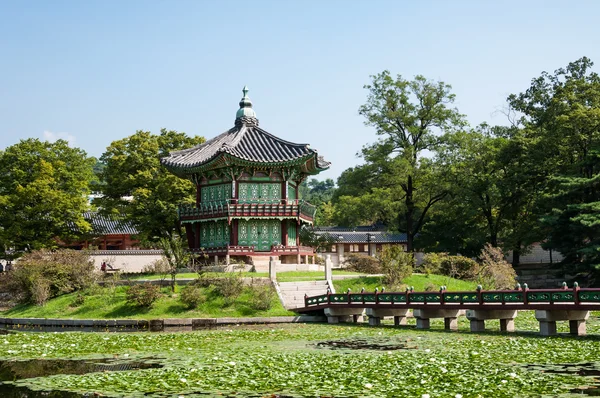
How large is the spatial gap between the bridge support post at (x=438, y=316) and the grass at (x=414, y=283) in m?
11.0

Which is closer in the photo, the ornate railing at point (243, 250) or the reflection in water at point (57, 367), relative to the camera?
the reflection in water at point (57, 367)

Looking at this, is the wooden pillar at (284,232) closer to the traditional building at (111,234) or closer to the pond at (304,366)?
the traditional building at (111,234)

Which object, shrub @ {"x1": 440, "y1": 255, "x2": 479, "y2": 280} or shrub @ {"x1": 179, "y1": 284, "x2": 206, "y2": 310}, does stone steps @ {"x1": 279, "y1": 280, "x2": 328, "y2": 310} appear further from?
shrub @ {"x1": 440, "y1": 255, "x2": 479, "y2": 280}

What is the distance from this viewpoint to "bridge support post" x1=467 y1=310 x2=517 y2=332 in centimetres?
2692

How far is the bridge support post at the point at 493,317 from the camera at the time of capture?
1060 inches

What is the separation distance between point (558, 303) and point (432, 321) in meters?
10.2

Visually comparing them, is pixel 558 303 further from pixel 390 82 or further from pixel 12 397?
pixel 390 82

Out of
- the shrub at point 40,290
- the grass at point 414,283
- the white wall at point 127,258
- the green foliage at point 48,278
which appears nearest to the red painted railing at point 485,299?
the grass at point 414,283

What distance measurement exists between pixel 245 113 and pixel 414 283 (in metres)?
A: 19.3

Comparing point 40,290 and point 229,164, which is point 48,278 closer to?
point 40,290

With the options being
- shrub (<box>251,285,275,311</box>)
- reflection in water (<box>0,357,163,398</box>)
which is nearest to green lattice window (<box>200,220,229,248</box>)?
shrub (<box>251,285,275,311</box>)

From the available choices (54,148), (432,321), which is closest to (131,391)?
(432,321)

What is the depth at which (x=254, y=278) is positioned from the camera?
39406 mm

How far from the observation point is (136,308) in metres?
36.6
